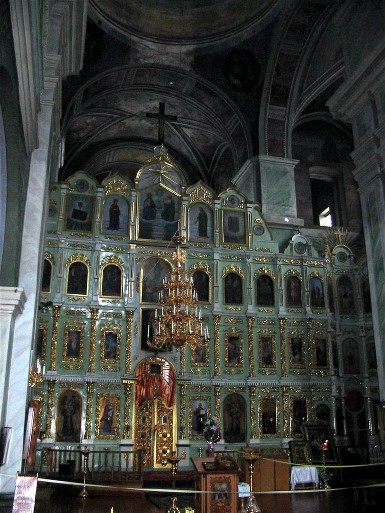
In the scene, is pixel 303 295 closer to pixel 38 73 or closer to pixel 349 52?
pixel 349 52

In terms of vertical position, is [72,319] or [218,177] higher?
[218,177]

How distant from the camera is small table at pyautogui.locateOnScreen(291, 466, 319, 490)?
37.4 feet

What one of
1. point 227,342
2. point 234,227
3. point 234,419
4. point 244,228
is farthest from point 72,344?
point 244,228

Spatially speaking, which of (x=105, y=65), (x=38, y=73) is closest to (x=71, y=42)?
(x=38, y=73)

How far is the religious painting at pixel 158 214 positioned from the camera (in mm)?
15102

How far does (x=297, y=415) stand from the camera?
47.9ft

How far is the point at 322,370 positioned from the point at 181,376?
13.5 feet

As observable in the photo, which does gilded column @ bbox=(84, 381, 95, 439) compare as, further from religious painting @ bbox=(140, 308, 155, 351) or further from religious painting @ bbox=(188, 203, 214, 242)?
religious painting @ bbox=(188, 203, 214, 242)

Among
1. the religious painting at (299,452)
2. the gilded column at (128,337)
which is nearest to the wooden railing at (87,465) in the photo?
the gilded column at (128,337)

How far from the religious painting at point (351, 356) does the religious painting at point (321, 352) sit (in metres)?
0.74

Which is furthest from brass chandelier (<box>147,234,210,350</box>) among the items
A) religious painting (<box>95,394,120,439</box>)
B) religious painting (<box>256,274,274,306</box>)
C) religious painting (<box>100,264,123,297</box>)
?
religious painting (<box>256,274,274,306</box>)

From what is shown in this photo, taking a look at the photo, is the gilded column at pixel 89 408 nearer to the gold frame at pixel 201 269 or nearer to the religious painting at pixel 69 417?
the religious painting at pixel 69 417

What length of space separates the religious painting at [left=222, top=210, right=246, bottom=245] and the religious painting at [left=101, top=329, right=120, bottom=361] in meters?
4.21

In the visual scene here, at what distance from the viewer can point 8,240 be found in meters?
7.05
